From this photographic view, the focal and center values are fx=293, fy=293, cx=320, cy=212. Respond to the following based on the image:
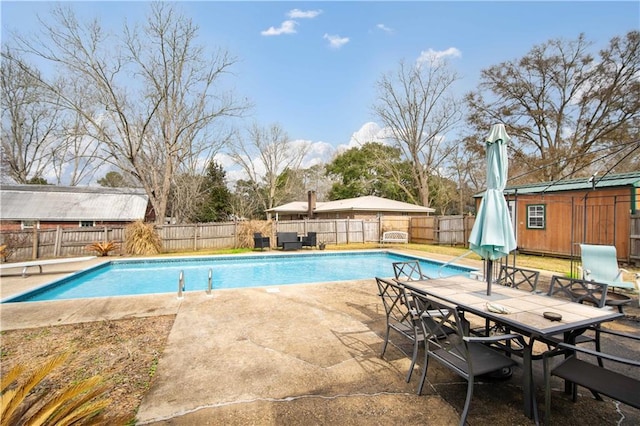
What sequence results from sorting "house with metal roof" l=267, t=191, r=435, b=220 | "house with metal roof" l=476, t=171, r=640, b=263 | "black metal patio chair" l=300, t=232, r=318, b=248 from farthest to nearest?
"house with metal roof" l=267, t=191, r=435, b=220 → "black metal patio chair" l=300, t=232, r=318, b=248 → "house with metal roof" l=476, t=171, r=640, b=263

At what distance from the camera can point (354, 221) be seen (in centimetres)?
1839

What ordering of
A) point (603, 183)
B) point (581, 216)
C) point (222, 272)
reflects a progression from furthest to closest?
point (222, 272) → point (581, 216) → point (603, 183)

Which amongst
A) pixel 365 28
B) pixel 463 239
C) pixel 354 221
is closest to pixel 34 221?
pixel 354 221

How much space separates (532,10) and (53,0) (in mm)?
20862

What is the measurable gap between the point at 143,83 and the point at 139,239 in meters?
9.61

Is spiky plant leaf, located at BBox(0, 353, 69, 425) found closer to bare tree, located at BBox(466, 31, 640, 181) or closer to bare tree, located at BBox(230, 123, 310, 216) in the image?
bare tree, located at BBox(466, 31, 640, 181)

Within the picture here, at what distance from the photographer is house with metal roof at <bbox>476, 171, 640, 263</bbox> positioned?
9.75 metres

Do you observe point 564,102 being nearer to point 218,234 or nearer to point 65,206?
point 218,234

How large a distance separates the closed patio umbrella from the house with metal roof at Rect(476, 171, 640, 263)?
5574mm

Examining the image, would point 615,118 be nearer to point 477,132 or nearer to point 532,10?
point 477,132

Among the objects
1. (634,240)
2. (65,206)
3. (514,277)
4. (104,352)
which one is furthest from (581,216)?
(65,206)

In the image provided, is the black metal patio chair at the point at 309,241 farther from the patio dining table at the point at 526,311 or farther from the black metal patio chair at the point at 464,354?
the black metal patio chair at the point at 464,354

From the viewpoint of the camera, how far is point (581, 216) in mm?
11133

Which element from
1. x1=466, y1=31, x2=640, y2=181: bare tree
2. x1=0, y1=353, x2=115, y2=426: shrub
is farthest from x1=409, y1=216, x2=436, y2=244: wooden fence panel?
x1=0, y1=353, x2=115, y2=426: shrub
